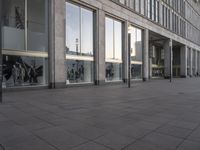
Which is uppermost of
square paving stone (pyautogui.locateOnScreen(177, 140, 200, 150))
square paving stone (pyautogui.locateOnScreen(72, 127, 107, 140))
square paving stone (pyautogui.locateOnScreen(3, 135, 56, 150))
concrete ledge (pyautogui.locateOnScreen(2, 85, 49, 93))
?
concrete ledge (pyautogui.locateOnScreen(2, 85, 49, 93))

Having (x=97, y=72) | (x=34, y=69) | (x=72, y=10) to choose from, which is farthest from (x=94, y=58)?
(x=34, y=69)

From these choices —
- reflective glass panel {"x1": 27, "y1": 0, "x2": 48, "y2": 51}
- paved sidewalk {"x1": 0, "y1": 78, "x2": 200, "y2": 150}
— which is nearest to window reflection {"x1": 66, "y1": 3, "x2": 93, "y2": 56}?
reflective glass panel {"x1": 27, "y1": 0, "x2": 48, "y2": 51}

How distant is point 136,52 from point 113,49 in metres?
6.32

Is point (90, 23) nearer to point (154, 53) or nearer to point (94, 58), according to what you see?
point (94, 58)

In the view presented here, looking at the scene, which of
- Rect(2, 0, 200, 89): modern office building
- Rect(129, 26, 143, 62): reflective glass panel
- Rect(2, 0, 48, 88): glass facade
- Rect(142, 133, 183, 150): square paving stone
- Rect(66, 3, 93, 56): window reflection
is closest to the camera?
Rect(142, 133, 183, 150): square paving stone

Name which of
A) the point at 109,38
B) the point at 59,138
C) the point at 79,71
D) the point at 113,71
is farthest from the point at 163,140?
the point at 109,38

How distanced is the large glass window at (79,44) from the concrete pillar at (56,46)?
48.7 inches

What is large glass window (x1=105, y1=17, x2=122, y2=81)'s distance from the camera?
22062 mm

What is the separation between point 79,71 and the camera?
18594mm

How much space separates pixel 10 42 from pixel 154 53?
3973 centimetres

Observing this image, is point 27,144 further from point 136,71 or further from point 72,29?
point 136,71

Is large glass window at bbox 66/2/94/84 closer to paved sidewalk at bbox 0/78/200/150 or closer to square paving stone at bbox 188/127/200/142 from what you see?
paved sidewalk at bbox 0/78/200/150

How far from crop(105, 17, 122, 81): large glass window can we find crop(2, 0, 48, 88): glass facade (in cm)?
807

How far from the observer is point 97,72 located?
19875 millimetres
